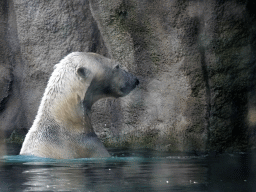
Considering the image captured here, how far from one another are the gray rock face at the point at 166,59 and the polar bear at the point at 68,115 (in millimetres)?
1490

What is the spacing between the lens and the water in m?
3.08

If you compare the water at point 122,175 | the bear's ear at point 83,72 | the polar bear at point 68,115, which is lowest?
the water at point 122,175

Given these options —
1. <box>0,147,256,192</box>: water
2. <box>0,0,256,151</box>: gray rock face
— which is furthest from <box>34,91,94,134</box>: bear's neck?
<box>0,0,256,151</box>: gray rock face

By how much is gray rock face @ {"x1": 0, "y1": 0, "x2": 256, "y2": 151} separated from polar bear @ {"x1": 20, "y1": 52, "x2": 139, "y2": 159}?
4.89 ft

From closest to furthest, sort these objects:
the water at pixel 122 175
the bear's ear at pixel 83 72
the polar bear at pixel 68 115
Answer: the water at pixel 122 175 < the polar bear at pixel 68 115 < the bear's ear at pixel 83 72

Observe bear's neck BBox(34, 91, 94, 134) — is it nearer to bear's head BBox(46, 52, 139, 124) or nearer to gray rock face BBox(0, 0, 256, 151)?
bear's head BBox(46, 52, 139, 124)

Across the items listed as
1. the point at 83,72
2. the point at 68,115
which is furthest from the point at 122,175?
the point at 83,72

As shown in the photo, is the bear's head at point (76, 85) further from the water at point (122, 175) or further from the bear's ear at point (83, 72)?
the water at point (122, 175)

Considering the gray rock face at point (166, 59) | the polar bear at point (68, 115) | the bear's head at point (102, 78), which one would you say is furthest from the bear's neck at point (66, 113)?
the gray rock face at point (166, 59)

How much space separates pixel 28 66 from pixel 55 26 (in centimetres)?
87

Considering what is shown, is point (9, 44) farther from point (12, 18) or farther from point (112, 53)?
point (112, 53)

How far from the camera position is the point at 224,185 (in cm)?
314

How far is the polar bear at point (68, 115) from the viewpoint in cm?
504

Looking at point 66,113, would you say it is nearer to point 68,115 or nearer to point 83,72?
point 68,115
